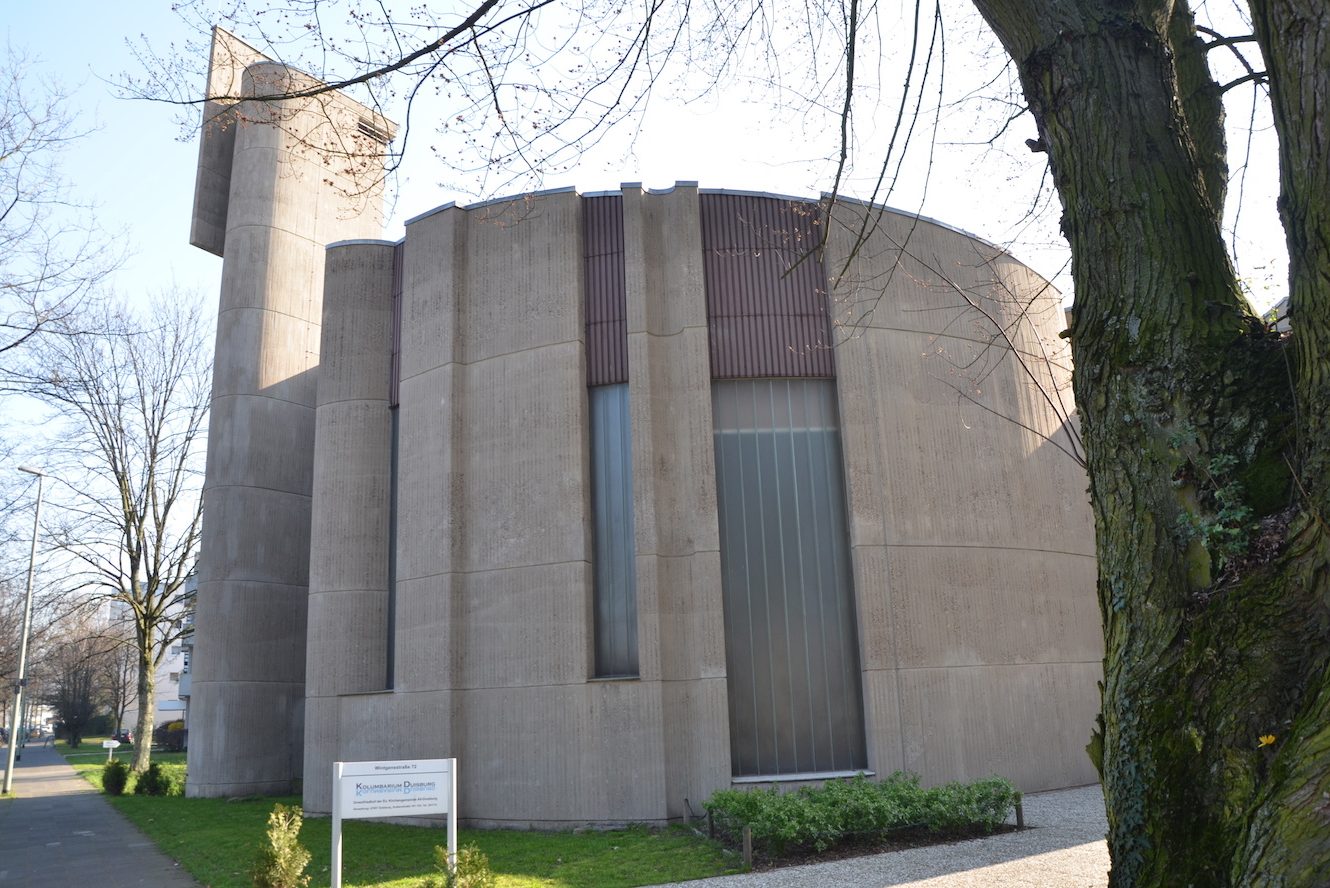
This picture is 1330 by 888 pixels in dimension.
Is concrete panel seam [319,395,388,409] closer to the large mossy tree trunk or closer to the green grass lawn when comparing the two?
the green grass lawn

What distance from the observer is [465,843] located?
14.0m

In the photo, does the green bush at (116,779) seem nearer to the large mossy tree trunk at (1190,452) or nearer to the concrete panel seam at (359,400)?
the concrete panel seam at (359,400)

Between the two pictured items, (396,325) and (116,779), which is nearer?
(396,325)

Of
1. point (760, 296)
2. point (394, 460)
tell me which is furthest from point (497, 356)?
point (760, 296)

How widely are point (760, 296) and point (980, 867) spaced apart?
945 cm

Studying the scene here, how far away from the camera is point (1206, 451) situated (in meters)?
3.88

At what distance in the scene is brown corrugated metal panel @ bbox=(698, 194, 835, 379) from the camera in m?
16.5

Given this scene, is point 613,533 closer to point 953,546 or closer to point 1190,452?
point 953,546

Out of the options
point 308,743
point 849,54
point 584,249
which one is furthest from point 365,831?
point 849,54

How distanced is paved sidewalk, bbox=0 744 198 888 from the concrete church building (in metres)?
3.21

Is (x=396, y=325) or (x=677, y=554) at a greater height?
(x=396, y=325)

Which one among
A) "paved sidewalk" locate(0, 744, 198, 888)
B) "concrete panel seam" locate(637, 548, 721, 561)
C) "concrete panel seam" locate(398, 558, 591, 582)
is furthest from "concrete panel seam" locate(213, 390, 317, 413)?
"concrete panel seam" locate(637, 548, 721, 561)

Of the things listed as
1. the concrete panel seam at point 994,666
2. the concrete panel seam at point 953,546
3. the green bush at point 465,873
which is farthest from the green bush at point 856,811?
the concrete panel seam at point 953,546

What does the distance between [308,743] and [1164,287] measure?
1672cm
